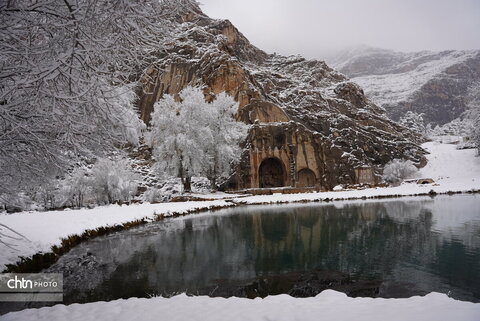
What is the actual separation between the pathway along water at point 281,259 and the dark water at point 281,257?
0.03 metres

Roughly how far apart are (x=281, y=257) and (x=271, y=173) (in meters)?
50.0

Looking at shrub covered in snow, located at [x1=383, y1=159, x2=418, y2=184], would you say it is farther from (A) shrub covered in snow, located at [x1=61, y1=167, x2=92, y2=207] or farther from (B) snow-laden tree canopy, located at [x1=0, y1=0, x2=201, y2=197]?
(B) snow-laden tree canopy, located at [x1=0, y1=0, x2=201, y2=197]

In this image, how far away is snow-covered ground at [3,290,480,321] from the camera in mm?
4867

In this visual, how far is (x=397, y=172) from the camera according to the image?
188 feet

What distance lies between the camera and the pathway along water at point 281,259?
8258mm

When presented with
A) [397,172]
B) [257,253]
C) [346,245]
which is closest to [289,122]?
[397,172]

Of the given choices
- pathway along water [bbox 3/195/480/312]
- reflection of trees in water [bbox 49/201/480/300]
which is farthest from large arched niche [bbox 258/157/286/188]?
pathway along water [bbox 3/195/480/312]

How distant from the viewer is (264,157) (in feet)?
185

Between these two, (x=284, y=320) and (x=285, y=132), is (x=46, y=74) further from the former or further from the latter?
(x=285, y=132)

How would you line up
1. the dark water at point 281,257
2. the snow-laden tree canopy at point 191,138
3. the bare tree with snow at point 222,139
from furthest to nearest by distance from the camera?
the bare tree with snow at point 222,139
the snow-laden tree canopy at point 191,138
the dark water at point 281,257

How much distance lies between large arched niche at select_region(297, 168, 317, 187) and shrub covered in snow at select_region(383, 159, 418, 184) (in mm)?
13016

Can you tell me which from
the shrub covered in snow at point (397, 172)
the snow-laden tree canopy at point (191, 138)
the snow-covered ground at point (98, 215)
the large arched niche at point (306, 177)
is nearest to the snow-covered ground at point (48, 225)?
the snow-covered ground at point (98, 215)

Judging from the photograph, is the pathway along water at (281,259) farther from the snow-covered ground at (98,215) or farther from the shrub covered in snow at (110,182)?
the shrub covered in snow at (110,182)

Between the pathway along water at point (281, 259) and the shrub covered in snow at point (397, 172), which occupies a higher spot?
the shrub covered in snow at point (397, 172)
